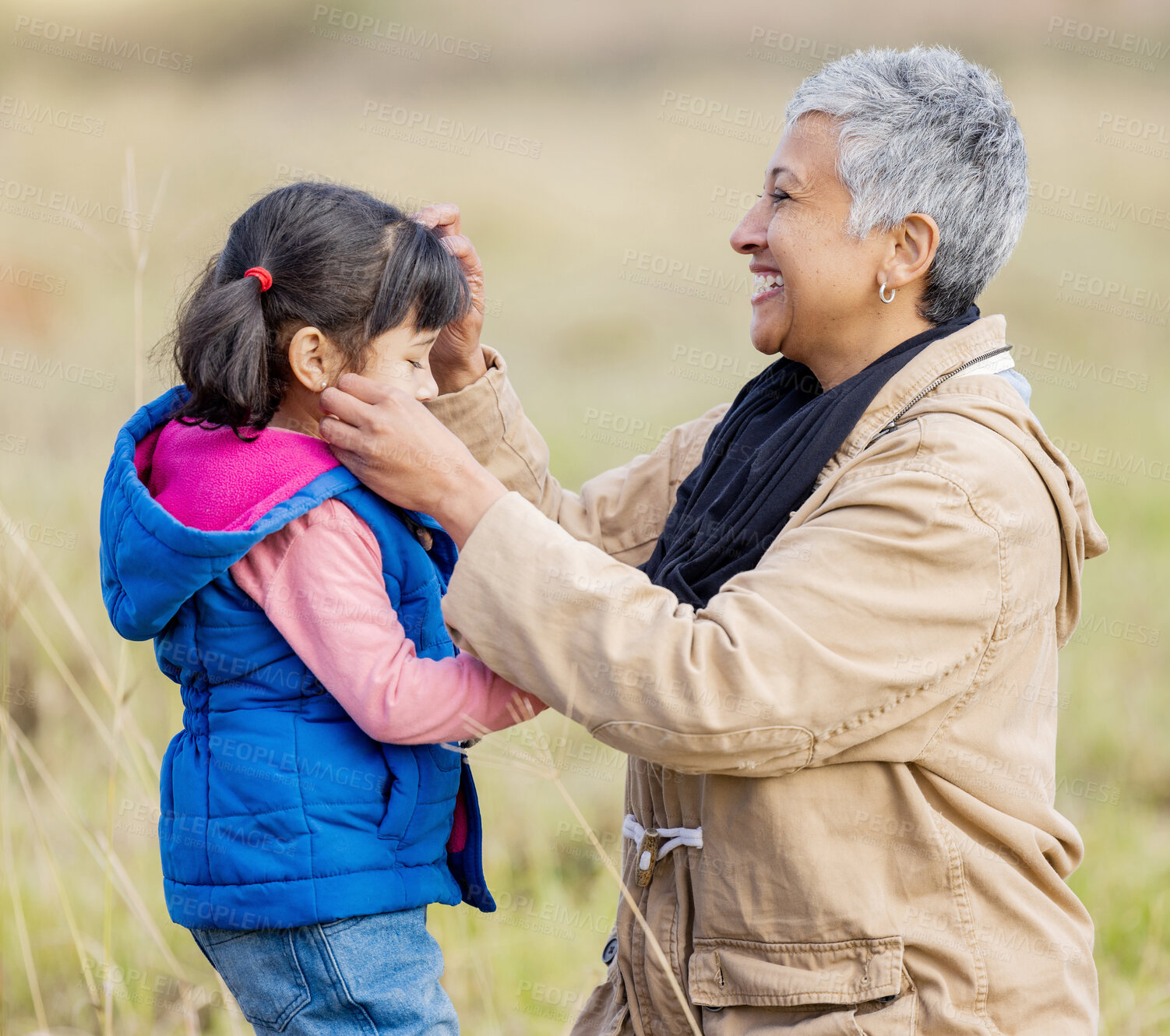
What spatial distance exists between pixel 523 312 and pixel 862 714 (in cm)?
702

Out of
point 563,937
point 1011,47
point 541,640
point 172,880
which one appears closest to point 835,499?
point 541,640

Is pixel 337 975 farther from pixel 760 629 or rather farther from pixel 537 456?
Answer: pixel 537 456

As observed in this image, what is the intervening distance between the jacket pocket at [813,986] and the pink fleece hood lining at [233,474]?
3.25ft

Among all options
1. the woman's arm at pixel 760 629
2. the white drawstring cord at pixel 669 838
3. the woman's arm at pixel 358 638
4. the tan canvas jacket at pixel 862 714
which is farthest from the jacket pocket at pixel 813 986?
the woman's arm at pixel 358 638

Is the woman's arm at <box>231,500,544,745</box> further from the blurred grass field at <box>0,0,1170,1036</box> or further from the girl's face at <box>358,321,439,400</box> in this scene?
the girl's face at <box>358,321,439,400</box>

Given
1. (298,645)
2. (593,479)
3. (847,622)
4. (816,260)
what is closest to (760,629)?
(847,622)

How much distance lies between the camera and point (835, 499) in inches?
73.5

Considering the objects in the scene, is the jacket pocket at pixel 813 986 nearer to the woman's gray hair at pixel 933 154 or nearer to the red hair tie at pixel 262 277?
the woman's gray hair at pixel 933 154

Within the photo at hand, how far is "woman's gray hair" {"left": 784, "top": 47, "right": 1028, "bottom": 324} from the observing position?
2131 millimetres

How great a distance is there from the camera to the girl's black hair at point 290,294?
1849 millimetres

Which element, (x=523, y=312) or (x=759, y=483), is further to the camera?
(x=523, y=312)

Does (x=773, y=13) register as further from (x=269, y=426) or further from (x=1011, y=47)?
(x=269, y=426)

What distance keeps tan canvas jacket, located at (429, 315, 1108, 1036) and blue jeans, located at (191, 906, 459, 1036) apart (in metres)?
0.42

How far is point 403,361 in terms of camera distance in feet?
6.57
